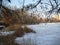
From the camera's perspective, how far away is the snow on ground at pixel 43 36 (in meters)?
4.11

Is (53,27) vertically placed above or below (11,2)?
below

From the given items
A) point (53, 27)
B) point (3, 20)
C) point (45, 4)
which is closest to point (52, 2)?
point (45, 4)

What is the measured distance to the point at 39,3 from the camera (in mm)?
3973

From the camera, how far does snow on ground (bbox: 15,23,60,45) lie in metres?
4.11

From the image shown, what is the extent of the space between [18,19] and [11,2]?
0.24 meters

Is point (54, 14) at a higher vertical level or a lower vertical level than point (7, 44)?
higher

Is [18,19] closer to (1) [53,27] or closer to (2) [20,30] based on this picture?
(2) [20,30]

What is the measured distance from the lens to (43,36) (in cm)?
414

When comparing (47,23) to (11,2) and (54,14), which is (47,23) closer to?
(54,14)

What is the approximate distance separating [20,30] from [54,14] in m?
0.48

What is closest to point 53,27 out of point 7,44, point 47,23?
point 47,23

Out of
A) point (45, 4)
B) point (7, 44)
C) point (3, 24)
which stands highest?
point (45, 4)

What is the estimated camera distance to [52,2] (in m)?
3.95

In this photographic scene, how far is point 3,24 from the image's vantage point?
13.3ft
